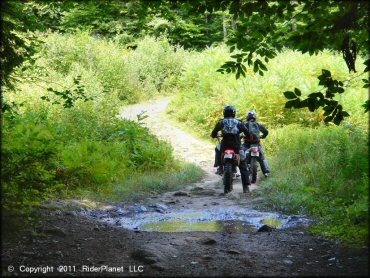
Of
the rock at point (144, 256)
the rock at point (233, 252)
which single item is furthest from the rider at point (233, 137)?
the rock at point (144, 256)

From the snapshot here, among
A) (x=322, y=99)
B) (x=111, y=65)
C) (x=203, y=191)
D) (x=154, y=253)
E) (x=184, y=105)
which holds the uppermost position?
(x=111, y=65)

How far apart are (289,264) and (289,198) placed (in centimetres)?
360

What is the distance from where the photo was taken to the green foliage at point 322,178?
5.12 meters

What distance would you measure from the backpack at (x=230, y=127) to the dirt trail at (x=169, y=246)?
74.0 inches

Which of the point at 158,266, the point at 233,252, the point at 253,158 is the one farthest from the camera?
the point at 253,158

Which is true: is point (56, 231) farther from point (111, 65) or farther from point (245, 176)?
point (111, 65)

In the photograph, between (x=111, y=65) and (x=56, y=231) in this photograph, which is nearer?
(x=56, y=231)

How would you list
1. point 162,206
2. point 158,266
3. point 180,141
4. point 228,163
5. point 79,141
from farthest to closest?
point 180,141 → point 79,141 → point 228,163 → point 162,206 → point 158,266

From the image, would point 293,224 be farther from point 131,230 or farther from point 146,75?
point 146,75

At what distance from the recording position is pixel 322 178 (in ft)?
27.2

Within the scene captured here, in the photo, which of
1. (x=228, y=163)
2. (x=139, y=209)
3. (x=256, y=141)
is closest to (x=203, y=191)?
(x=228, y=163)

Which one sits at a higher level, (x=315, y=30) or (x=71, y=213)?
(x=315, y=30)

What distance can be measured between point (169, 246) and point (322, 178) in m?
4.13

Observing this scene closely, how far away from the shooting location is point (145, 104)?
2211 centimetres
